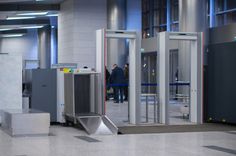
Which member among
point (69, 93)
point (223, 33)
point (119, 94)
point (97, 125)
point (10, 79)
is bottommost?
point (97, 125)

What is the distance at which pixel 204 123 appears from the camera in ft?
48.0

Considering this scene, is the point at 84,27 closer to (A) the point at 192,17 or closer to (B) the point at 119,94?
(B) the point at 119,94

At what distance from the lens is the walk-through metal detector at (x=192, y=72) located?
46.2ft

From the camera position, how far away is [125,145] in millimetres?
9828

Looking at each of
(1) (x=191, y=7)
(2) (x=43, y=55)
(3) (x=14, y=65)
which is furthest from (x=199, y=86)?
(2) (x=43, y=55)

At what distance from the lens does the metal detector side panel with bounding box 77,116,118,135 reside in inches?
466

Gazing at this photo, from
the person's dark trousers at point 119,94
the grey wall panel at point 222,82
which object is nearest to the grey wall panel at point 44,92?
the grey wall panel at point 222,82

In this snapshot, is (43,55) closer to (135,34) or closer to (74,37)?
(74,37)

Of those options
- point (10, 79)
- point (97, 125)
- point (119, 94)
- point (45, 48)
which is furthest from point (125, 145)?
point (45, 48)

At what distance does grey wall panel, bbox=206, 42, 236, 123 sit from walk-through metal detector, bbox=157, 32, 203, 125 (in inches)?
12.9

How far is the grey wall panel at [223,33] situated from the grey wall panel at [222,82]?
29.7ft

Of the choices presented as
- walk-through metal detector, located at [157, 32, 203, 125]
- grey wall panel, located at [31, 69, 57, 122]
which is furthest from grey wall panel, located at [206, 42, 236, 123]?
grey wall panel, located at [31, 69, 57, 122]

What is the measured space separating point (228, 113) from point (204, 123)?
1030 mm

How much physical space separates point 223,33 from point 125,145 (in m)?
15.0
